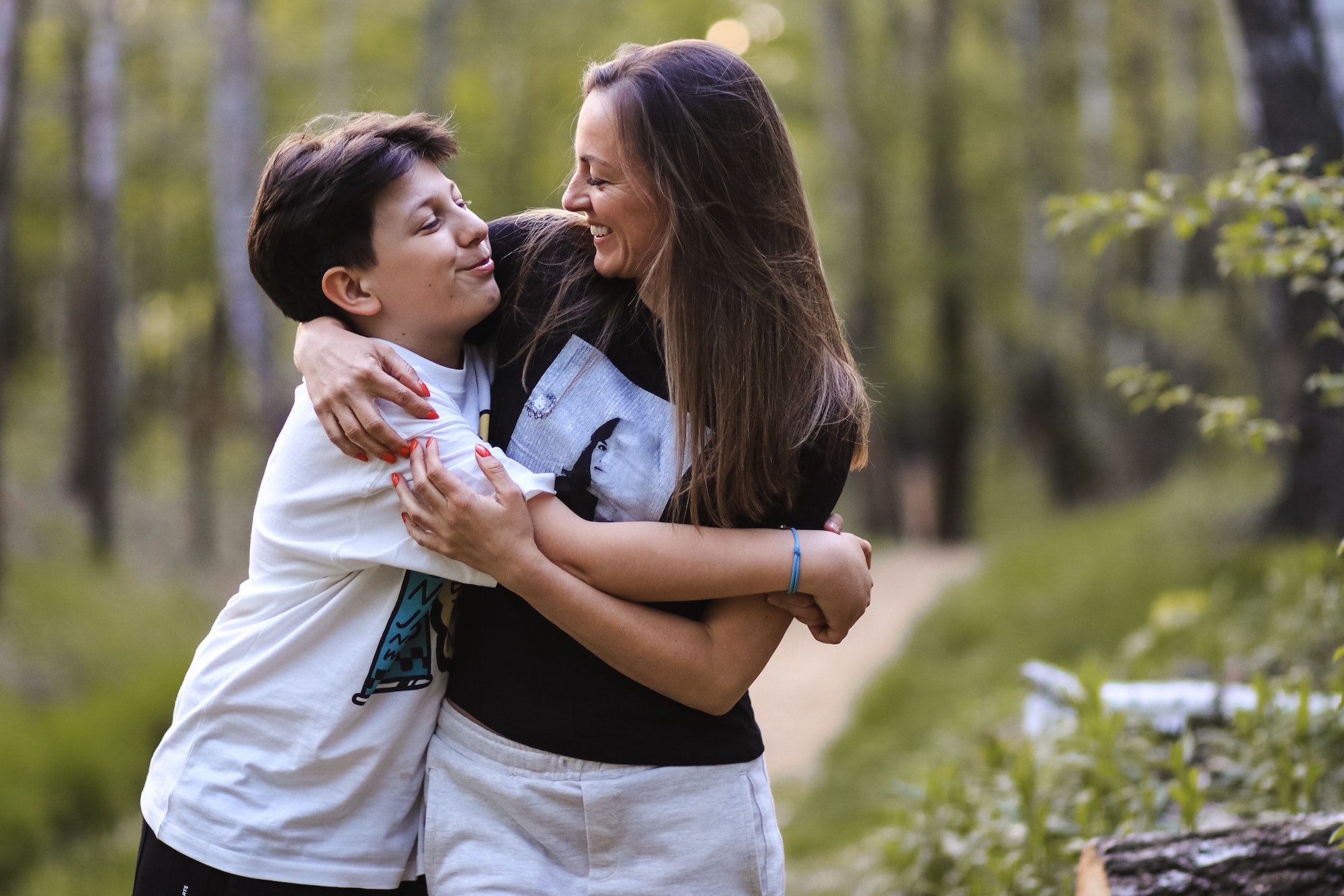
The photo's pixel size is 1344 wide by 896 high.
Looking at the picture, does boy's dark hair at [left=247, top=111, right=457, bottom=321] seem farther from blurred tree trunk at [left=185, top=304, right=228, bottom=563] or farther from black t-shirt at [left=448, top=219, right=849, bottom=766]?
blurred tree trunk at [left=185, top=304, right=228, bottom=563]

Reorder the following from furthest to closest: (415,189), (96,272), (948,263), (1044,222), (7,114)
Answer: (948,263)
(1044,222)
(96,272)
(7,114)
(415,189)

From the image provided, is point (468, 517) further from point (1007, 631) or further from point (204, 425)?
point (204, 425)

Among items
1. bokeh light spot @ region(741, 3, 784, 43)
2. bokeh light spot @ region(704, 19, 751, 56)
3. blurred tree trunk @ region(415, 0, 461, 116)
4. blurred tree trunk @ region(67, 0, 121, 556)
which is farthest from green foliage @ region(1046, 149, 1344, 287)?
bokeh light spot @ region(741, 3, 784, 43)

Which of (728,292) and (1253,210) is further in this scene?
(1253,210)

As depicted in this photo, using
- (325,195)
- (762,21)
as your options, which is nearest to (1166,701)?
(325,195)

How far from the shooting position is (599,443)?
197 cm

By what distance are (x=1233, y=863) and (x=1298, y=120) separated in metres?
3.19

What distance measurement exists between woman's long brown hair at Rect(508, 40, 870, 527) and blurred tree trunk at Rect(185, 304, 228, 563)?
37.2 feet

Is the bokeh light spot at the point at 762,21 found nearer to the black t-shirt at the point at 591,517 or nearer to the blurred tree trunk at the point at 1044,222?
the blurred tree trunk at the point at 1044,222

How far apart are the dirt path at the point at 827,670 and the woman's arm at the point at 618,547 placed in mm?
4674

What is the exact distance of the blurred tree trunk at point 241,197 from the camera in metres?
8.70

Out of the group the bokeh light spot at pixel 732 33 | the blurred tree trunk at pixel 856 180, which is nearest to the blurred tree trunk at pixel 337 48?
the bokeh light spot at pixel 732 33

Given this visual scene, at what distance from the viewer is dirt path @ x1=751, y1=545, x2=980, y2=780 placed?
27.6 feet

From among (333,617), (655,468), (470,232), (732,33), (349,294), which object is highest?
(732,33)
